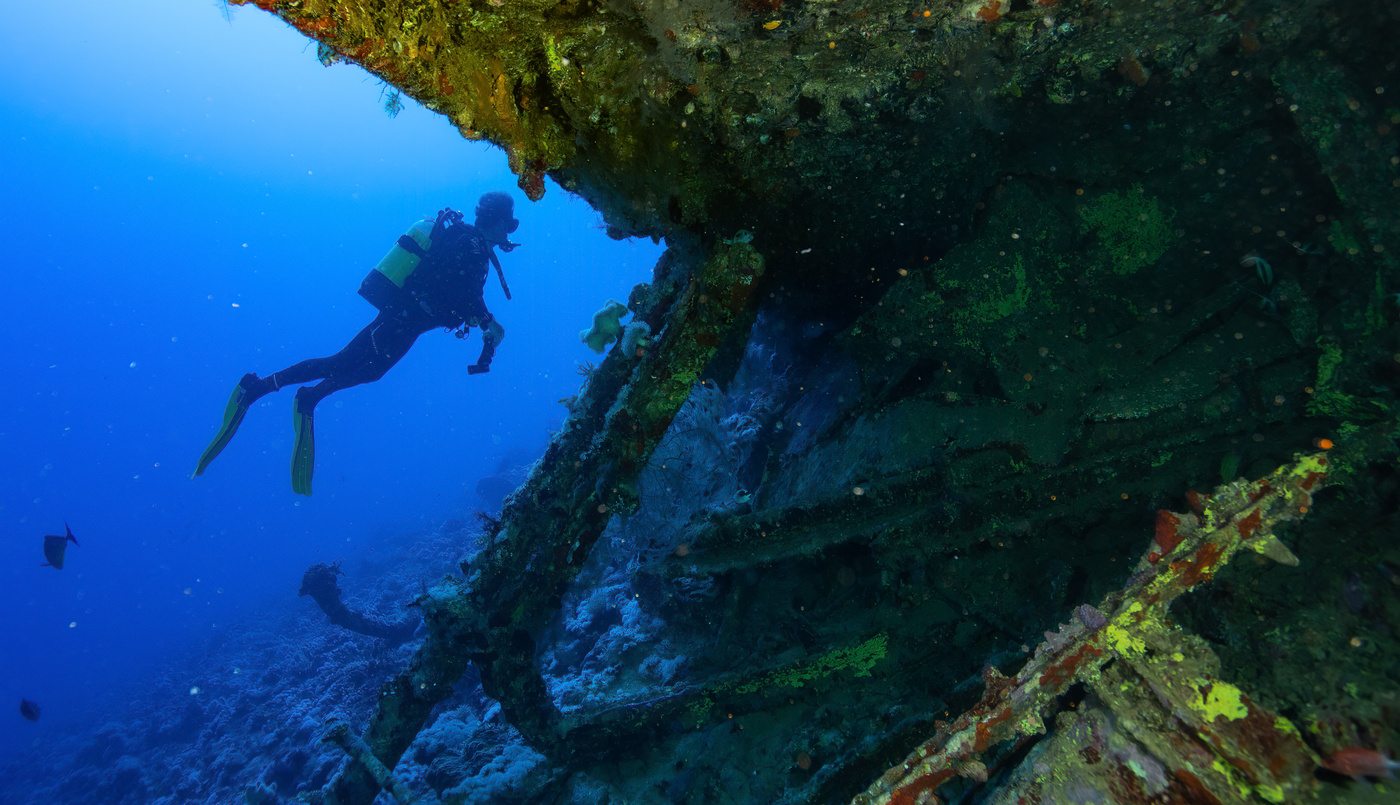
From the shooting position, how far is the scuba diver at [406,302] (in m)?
→ 9.06

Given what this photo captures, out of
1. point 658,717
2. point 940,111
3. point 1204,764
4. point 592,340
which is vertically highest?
point 592,340

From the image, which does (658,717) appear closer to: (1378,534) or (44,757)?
(1378,534)

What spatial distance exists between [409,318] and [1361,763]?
1115cm

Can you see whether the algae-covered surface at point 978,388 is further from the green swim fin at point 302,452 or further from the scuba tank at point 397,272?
the scuba tank at point 397,272

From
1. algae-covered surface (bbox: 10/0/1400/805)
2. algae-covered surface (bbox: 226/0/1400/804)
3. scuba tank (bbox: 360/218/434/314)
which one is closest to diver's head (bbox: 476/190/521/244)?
scuba tank (bbox: 360/218/434/314)

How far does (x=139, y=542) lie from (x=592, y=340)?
96666mm

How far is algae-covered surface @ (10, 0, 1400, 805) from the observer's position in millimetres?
1558

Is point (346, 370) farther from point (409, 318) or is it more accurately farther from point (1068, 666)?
point (1068, 666)

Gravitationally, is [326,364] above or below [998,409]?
above

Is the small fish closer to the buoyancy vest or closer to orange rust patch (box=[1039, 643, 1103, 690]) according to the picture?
orange rust patch (box=[1039, 643, 1103, 690])

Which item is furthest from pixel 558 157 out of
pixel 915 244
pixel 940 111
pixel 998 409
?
pixel 998 409

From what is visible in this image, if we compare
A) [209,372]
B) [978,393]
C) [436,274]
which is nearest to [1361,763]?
[978,393]

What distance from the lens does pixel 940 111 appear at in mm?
2965

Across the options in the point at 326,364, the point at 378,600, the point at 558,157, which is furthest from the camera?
the point at 378,600
